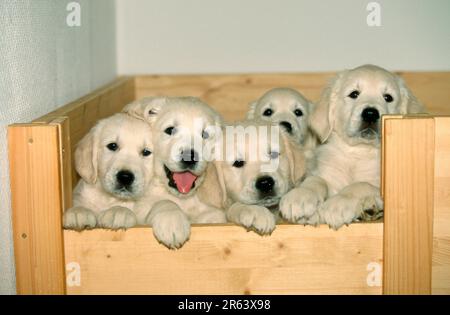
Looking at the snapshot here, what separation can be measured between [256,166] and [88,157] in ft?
2.32

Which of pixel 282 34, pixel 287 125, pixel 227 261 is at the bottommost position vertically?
pixel 227 261

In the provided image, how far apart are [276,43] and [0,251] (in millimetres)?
2825

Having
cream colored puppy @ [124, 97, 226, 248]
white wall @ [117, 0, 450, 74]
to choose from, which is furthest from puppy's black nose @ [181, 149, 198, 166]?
white wall @ [117, 0, 450, 74]

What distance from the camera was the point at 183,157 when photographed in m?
2.66

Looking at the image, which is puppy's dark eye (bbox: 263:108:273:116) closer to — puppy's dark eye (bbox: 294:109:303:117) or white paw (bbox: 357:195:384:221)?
puppy's dark eye (bbox: 294:109:303:117)

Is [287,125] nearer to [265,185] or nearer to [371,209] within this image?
[265,185]

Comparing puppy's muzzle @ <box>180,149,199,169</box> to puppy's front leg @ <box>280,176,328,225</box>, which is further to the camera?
puppy's muzzle @ <box>180,149,199,169</box>

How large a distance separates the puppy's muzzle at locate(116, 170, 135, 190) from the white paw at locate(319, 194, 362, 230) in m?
0.80

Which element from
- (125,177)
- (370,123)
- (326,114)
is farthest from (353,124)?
(125,177)

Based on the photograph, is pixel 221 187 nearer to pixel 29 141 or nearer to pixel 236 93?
pixel 29 141

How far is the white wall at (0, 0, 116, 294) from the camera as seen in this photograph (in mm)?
2342

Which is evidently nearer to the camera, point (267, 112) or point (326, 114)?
point (326, 114)

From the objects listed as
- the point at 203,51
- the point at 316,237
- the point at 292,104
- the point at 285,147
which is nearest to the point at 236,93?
the point at 203,51

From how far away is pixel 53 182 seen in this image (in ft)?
7.48
